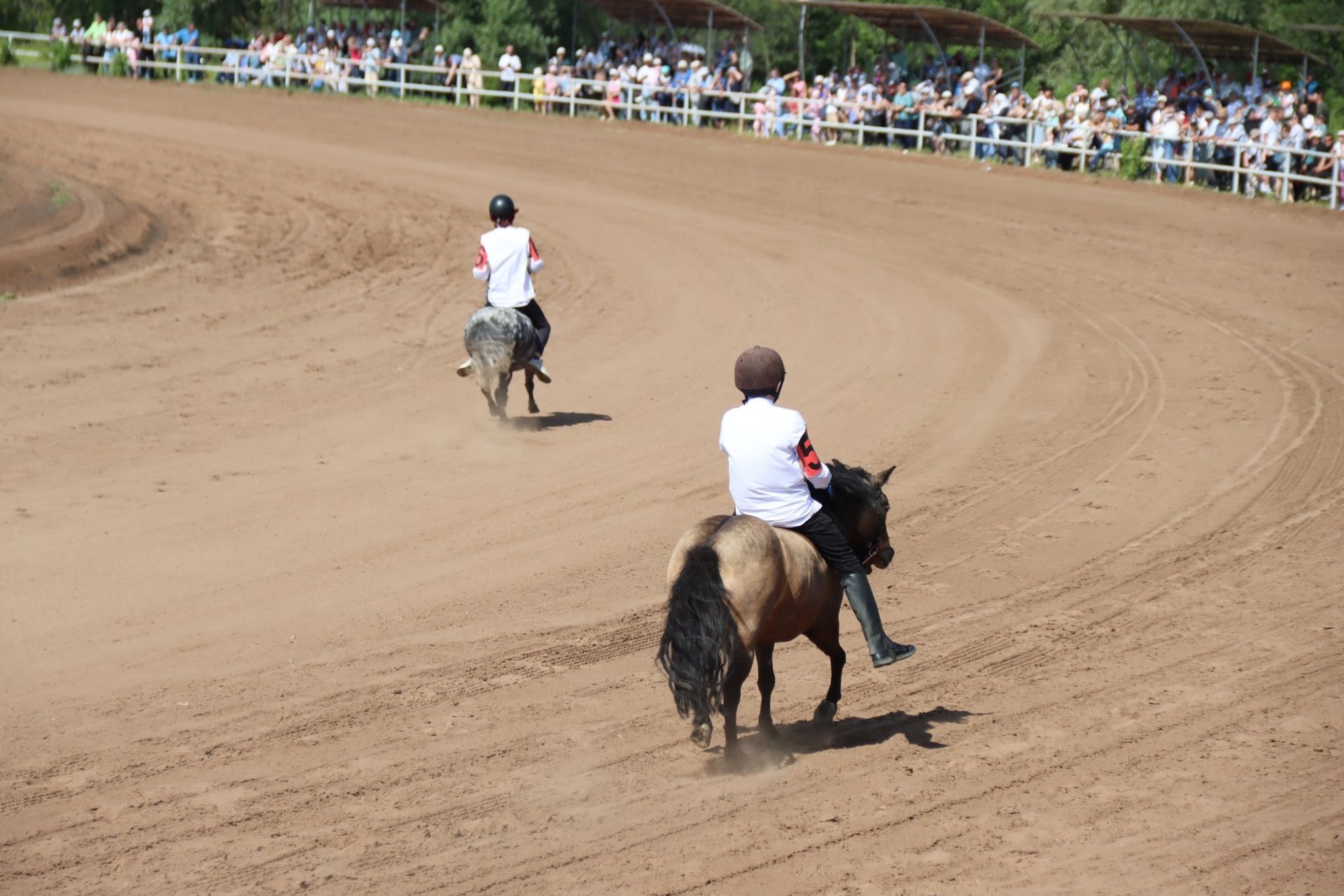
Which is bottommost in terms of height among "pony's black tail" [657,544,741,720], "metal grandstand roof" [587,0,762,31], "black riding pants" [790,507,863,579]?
"pony's black tail" [657,544,741,720]

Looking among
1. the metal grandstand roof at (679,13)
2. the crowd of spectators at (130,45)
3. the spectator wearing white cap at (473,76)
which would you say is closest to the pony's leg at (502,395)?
the metal grandstand roof at (679,13)

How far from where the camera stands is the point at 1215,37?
98.8ft

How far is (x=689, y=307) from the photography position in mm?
19875

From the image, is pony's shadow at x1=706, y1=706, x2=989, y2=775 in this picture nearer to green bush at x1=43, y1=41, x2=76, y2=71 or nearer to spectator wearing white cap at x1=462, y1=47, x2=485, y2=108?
spectator wearing white cap at x1=462, y1=47, x2=485, y2=108

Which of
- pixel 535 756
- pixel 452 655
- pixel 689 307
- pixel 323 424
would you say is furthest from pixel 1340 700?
pixel 689 307

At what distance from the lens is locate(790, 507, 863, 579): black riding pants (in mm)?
7230

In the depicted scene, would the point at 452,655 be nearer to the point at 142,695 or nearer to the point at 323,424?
the point at 142,695

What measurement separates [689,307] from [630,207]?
755 cm

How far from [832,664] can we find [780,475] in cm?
124

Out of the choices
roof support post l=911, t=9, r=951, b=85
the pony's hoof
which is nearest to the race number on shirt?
the pony's hoof

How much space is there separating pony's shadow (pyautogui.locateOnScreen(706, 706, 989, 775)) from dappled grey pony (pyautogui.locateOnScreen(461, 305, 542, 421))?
6187mm

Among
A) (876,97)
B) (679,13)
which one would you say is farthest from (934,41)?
(679,13)

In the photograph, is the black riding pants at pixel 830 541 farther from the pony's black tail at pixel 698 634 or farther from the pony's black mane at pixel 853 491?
the pony's black tail at pixel 698 634

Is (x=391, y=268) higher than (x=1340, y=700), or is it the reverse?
(x=391, y=268)
